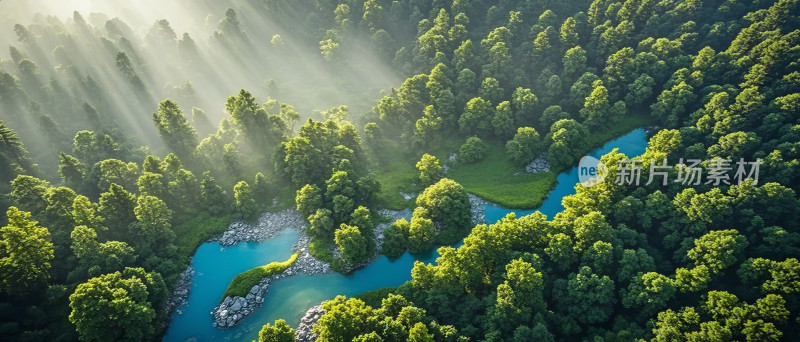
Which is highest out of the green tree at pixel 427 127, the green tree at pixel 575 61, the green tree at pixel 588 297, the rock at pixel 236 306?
the green tree at pixel 575 61

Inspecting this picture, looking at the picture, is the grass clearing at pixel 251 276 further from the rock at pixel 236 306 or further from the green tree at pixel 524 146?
the green tree at pixel 524 146

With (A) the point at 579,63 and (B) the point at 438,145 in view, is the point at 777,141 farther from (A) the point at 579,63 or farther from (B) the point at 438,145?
(B) the point at 438,145

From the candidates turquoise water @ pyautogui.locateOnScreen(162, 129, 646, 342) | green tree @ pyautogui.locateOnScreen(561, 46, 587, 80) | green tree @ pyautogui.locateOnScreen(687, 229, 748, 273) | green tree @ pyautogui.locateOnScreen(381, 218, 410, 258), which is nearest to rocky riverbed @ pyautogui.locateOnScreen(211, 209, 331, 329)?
turquoise water @ pyautogui.locateOnScreen(162, 129, 646, 342)

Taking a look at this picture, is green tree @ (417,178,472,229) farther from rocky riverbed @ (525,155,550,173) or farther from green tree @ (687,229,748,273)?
green tree @ (687,229,748,273)

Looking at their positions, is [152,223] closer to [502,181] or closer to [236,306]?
[236,306]

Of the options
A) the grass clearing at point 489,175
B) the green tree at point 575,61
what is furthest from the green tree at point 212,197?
the green tree at point 575,61

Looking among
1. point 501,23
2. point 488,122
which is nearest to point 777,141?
point 488,122

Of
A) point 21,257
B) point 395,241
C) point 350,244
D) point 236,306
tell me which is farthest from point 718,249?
point 21,257
